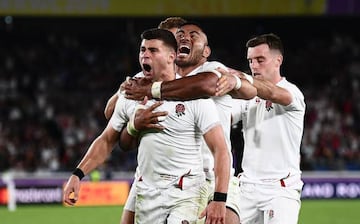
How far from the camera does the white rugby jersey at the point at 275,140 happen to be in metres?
7.46

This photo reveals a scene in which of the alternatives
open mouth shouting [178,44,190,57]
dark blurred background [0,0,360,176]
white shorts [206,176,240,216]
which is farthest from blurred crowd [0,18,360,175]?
open mouth shouting [178,44,190,57]

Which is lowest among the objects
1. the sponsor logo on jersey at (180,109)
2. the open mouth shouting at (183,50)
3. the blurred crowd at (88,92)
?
the blurred crowd at (88,92)

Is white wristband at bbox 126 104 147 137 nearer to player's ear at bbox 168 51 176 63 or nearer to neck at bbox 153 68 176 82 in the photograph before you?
neck at bbox 153 68 176 82

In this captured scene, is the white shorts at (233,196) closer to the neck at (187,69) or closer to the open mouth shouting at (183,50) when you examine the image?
the neck at (187,69)

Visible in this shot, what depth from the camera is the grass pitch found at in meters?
17.4

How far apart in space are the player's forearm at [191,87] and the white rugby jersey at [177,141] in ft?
0.42

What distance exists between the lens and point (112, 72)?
28.5 m

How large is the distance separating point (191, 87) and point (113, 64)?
75.6 feet

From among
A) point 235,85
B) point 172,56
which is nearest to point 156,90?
point 172,56

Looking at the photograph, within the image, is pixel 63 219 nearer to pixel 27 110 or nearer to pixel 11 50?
pixel 27 110

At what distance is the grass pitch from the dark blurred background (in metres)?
2.24

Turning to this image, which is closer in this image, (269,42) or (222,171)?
(222,171)

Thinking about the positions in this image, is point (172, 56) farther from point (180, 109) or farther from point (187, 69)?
point (187, 69)

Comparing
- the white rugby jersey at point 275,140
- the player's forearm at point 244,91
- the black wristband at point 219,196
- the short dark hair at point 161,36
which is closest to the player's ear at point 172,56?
the short dark hair at point 161,36
